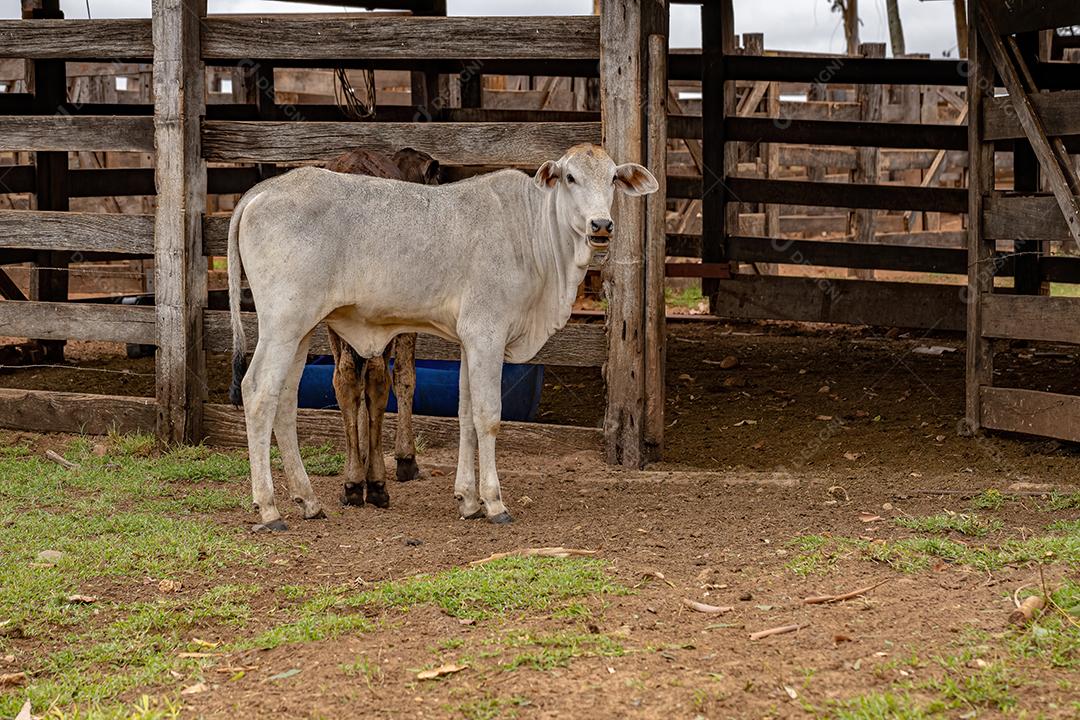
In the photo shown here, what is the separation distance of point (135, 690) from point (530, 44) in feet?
15.6

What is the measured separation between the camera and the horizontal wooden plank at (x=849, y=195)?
11.9 metres

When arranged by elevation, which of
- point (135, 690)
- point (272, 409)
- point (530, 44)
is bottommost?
point (135, 690)

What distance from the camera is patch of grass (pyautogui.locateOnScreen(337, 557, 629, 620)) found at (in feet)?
15.6

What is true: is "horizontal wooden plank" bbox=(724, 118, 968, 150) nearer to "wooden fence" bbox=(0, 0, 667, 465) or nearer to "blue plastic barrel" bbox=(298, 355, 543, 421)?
"wooden fence" bbox=(0, 0, 667, 465)

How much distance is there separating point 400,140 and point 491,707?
4.71 meters

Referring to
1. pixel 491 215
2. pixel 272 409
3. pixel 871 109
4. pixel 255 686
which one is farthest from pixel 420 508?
pixel 871 109

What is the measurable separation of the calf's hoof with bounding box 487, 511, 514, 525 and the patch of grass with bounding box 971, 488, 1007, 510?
7.63 feet

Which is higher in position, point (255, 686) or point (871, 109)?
point (871, 109)

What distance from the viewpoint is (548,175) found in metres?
6.32

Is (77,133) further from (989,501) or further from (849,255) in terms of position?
(849,255)

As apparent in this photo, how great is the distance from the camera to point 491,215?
6453 millimetres

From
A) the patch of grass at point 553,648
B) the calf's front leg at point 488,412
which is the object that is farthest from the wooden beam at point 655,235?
the patch of grass at point 553,648

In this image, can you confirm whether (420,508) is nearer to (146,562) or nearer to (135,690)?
(146,562)

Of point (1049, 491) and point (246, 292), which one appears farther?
point (246, 292)
